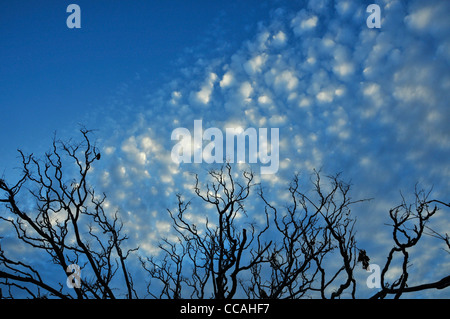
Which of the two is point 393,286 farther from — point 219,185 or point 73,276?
point 73,276

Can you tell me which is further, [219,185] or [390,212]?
[219,185]

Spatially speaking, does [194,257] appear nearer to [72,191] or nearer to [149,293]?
[149,293]

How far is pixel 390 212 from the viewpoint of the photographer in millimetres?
6422

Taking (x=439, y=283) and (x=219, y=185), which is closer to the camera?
(x=439, y=283)

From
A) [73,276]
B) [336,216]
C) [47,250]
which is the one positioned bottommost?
[73,276]

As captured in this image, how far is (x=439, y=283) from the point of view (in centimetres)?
455

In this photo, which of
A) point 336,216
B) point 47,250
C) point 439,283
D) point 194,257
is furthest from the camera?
point 194,257

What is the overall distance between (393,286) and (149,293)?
27.0 ft
